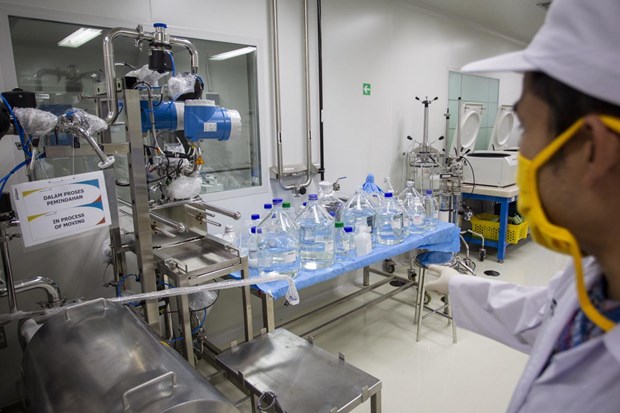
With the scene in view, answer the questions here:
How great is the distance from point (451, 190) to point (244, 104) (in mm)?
2145

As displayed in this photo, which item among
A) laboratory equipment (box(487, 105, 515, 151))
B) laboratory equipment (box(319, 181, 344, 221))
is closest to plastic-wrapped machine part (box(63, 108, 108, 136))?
laboratory equipment (box(319, 181, 344, 221))

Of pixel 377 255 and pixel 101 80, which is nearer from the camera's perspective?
pixel 101 80

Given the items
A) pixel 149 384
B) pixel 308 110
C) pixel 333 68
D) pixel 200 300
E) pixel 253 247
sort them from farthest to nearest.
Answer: pixel 333 68 → pixel 308 110 → pixel 253 247 → pixel 200 300 → pixel 149 384

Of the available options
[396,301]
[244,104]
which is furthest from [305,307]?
[244,104]

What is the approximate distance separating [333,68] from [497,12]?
254 centimetres

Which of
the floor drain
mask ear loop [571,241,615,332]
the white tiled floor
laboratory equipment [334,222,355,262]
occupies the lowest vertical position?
the white tiled floor

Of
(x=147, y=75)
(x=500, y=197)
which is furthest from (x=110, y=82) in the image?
(x=500, y=197)

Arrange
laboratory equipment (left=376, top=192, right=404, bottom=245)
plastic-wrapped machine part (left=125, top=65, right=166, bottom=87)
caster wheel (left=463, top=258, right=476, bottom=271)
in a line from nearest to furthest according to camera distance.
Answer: plastic-wrapped machine part (left=125, top=65, right=166, bottom=87), laboratory equipment (left=376, top=192, right=404, bottom=245), caster wheel (left=463, top=258, right=476, bottom=271)

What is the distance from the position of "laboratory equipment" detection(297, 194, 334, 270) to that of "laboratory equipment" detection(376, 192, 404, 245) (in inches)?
16.6

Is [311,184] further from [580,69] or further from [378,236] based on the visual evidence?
[580,69]

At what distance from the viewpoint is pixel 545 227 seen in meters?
0.61

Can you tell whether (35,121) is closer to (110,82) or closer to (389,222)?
(110,82)

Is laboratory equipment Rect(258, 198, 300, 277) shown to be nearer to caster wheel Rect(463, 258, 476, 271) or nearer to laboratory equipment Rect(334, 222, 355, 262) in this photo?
laboratory equipment Rect(334, 222, 355, 262)

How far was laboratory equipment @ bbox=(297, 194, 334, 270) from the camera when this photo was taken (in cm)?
213
